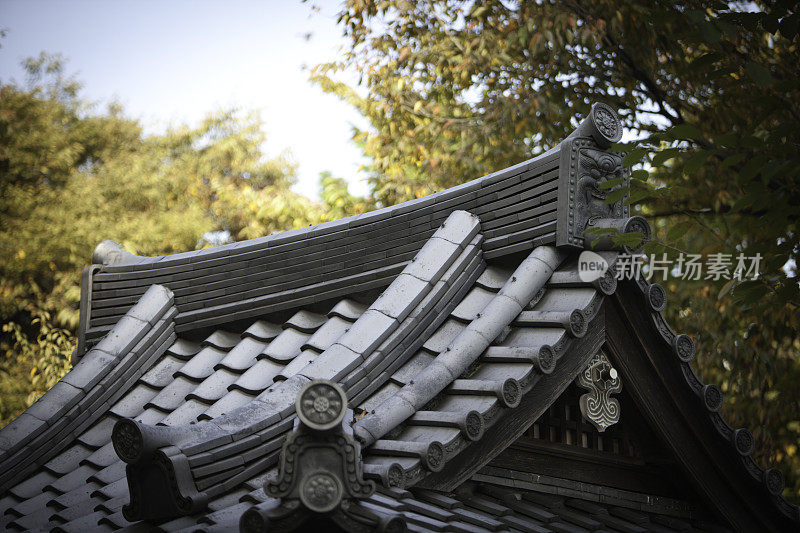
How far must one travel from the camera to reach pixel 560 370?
4016mm

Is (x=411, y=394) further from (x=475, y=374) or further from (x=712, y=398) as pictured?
Result: (x=712, y=398)

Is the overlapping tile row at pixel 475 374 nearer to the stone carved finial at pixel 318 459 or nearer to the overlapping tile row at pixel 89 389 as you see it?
the stone carved finial at pixel 318 459

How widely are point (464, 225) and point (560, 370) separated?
99 cm

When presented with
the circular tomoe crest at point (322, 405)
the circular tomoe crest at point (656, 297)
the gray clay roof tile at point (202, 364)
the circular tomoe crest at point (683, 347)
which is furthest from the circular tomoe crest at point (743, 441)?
the gray clay roof tile at point (202, 364)

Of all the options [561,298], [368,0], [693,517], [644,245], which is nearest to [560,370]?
[561,298]

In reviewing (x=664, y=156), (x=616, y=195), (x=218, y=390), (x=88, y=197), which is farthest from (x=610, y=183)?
(x=88, y=197)

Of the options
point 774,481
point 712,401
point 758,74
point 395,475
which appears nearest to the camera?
point 758,74

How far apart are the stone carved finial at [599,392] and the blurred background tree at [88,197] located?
454 inches

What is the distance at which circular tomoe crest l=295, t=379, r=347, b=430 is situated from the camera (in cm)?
281

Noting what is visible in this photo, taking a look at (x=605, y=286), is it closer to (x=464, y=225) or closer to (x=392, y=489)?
(x=464, y=225)

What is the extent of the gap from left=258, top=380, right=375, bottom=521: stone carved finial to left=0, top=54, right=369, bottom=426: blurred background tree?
505 inches

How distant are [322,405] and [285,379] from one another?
144cm

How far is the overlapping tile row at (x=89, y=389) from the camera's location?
4977mm

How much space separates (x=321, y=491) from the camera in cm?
283
